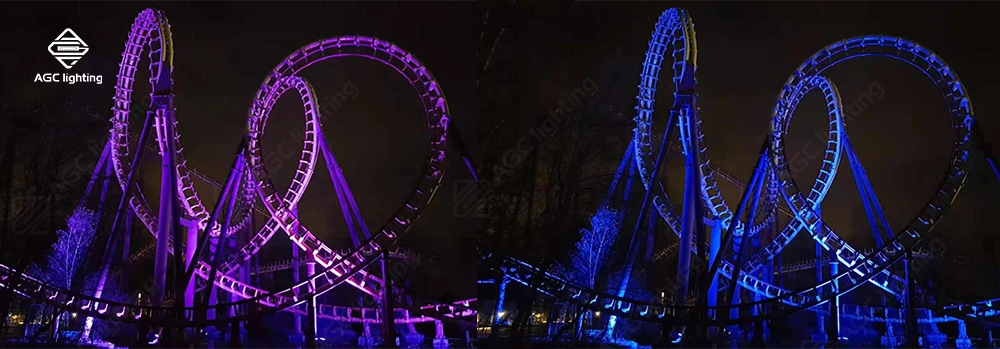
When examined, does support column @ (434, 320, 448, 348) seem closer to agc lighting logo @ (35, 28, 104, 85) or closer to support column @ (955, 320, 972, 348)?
agc lighting logo @ (35, 28, 104, 85)

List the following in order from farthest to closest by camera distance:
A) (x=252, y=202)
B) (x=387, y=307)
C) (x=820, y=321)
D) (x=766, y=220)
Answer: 1. (x=766, y=220)
2. (x=820, y=321)
3. (x=252, y=202)
4. (x=387, y=307)

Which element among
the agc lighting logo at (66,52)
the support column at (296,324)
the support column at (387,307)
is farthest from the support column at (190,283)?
the agc lighting logo at (66,52)

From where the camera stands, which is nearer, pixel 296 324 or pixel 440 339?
pixel 440 339

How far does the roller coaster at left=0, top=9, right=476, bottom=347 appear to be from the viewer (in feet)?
37.9

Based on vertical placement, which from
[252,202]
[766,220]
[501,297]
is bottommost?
[501,297]

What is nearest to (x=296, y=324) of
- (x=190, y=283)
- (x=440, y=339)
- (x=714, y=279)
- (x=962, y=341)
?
(x=190, y=283)

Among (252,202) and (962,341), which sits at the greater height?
(252,202)

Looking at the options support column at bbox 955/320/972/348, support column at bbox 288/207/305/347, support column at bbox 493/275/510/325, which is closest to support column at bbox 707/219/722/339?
support column at bbox 493/275/510/325

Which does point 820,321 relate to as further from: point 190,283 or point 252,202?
point 190,283

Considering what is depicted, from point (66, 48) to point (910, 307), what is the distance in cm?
1155

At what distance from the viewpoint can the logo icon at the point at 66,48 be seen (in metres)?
11.4

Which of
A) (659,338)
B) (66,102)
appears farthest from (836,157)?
(66,102)

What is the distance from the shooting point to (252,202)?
544 inches

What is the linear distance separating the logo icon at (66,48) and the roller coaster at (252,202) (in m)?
0.83
